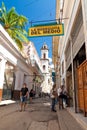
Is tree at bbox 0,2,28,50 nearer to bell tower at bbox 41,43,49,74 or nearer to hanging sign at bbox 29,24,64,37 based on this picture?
hanging sign at bbox 29,24,64,37

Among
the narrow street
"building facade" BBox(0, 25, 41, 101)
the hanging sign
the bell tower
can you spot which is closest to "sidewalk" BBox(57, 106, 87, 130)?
the narrow street

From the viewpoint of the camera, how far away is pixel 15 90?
67.5ft

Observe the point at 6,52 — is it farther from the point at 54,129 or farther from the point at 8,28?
the point at 54,129

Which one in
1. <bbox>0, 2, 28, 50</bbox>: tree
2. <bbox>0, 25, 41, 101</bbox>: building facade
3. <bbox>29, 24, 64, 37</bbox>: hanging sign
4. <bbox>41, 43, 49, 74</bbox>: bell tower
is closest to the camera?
<bbox>29, 24, 64, 37</bbox>: hanging sign

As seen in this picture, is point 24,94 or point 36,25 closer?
point 36,25

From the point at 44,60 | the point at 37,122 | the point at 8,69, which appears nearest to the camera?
the point at 37,122

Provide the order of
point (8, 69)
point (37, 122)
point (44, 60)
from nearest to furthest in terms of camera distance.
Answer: point (37, 122) → point (8, 69) → point (44, 60)

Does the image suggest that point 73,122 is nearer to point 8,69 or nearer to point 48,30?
point 48,30

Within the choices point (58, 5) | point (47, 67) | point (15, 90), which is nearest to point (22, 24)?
point (58, 5)

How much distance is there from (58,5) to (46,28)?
11.3 metres

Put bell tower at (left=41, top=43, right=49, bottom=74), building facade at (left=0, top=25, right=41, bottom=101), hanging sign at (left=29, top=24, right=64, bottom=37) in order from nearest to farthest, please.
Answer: hanging sign at (left=29, top=24, right=64, bottom=37)
building facade at (left=0, top=25, right=41, bottom=101)
bell tower at (left=41, top=43, right=49, bottom=74)

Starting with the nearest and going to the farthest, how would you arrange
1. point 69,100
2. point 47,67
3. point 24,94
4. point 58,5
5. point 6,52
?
point 24,94, point 69,100, point 6,52, point 58,5, point 47,67

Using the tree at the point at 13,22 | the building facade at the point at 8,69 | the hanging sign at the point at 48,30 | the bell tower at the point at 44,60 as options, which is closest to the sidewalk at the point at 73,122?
the hanging sign at the point at 48,30

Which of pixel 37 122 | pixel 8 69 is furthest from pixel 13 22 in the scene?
pixel 37 122
